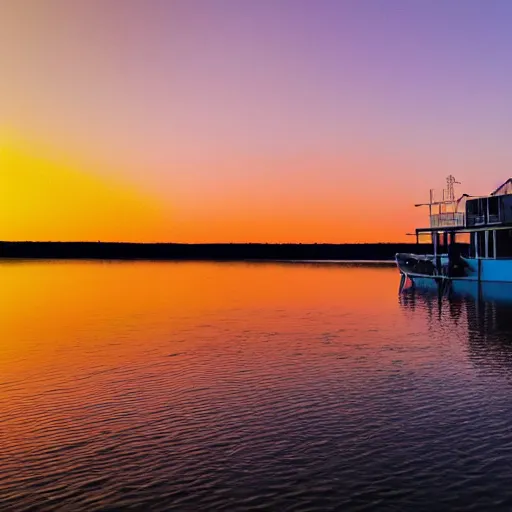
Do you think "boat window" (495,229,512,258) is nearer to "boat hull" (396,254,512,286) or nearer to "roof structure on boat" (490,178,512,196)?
"boat hull" (396,254,512,286)

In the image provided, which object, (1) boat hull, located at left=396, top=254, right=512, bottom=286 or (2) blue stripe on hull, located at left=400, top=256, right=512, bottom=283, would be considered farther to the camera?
(1) boat hull, located at left=396, top=254, right=512, bottom=286

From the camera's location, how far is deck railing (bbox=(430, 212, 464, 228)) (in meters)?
67.2

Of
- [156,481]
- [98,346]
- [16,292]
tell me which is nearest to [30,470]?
[156,481]

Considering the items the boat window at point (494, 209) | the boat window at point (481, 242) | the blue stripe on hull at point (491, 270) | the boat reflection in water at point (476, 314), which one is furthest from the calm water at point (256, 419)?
the boat window at point (481, 242)

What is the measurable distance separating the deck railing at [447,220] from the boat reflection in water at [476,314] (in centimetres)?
679

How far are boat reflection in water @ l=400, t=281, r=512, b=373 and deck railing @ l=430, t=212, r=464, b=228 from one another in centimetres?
679

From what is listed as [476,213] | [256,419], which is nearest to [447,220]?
[476,213]

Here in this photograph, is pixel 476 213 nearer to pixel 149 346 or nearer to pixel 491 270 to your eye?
pixel 491 270

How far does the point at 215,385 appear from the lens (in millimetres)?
19109

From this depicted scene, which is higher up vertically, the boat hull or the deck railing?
the deck railing

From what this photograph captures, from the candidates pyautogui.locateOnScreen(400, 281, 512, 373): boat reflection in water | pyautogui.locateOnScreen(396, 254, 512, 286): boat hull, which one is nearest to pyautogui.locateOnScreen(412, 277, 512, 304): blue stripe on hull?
pyautogui.locateOnScreen(400, 281, 512, 373): boat reflection in water

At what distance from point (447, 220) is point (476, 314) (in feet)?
99.0

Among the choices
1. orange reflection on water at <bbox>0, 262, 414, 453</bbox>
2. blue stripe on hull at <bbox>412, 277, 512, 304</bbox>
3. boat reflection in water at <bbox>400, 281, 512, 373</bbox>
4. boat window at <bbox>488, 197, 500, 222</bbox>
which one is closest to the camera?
orange reflection on water at <bbox>0, 262, 414, 453</bbox>

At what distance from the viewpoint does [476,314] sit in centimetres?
4022
